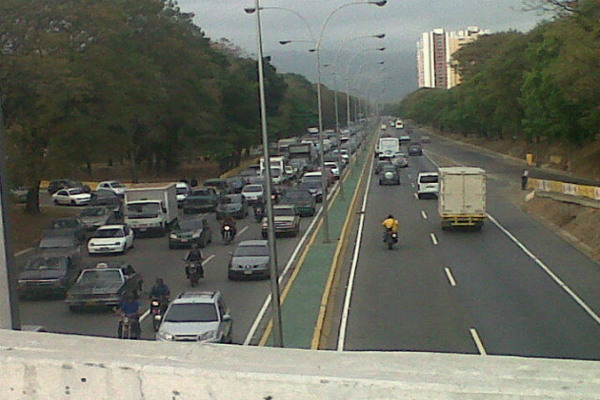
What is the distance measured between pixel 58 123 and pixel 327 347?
96.1 feet

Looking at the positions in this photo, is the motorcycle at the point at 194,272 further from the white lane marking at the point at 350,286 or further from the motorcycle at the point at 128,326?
the motorcycle at the point at 128,326

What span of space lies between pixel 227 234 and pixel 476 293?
14.0 meters

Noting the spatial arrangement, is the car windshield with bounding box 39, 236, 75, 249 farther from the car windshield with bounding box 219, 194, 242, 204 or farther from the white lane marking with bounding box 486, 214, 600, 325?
the white lane marking with bounding box 486, 214, 600, 325

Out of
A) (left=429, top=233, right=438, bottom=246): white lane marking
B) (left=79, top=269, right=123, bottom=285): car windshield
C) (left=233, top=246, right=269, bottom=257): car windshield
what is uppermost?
(left=79, top=269, right=123, bottom=285): car windshield

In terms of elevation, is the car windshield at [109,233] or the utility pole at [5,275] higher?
the utility pole at [5,275]

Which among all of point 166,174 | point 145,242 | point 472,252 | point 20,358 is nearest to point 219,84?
point 166,174

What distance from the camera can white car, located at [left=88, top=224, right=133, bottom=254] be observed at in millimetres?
31922

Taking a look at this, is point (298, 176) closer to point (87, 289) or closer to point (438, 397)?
point (87, 289)

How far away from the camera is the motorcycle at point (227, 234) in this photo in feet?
110

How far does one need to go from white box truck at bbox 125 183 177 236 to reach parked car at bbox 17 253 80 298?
11.8 metres

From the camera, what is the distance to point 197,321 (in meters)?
16.4

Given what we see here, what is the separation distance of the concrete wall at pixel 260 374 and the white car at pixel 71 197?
164 feet

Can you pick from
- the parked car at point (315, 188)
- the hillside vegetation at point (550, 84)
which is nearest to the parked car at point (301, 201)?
the parked car at point (315, 188)

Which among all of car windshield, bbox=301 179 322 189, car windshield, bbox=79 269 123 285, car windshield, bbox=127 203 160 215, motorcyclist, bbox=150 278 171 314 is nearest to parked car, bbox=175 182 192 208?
car windshield, bbox=301 179 322 189
